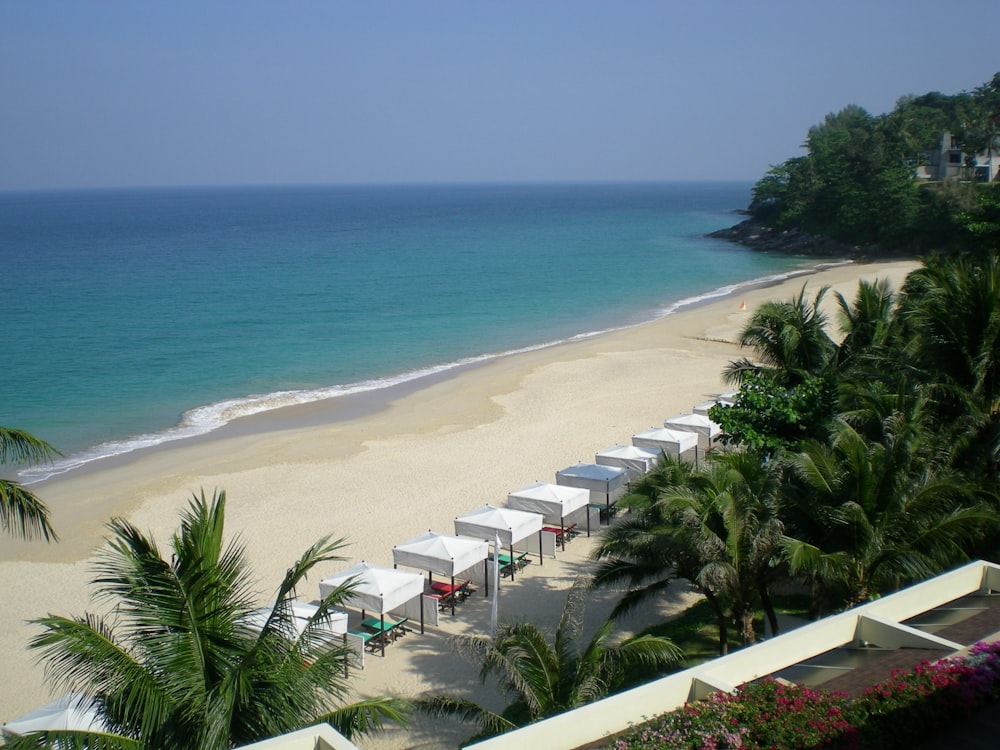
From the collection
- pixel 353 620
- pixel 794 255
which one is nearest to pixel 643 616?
pixel 353 620

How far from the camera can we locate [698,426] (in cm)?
1988

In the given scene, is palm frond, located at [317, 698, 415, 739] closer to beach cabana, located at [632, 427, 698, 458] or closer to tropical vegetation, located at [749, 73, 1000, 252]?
beach cabana, located at [632, 427, 698, 458]

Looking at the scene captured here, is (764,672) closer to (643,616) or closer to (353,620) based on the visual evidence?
(643,616)

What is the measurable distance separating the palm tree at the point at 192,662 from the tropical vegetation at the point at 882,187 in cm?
5279

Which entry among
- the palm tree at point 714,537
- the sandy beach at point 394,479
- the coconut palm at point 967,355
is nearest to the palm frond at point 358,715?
the palm tree at point 714,537

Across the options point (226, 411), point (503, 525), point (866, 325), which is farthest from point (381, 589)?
point (226, 411)

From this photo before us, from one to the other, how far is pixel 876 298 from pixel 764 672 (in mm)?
12200

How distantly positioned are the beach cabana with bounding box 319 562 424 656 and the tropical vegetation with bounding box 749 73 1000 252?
156 ft

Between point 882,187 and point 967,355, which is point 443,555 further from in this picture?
point 882,187

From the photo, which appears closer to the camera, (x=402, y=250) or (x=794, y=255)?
(x=794, y=255)

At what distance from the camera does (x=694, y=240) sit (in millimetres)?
85875

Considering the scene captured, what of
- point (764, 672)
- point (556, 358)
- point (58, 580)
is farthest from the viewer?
point (556, 358)

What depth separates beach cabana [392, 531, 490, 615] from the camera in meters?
13.4

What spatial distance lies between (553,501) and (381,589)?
431 cm
